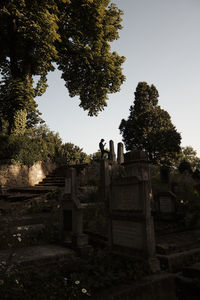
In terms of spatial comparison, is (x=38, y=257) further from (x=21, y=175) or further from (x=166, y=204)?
(x=21, y=175)

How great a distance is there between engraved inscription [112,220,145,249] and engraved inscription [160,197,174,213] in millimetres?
4694

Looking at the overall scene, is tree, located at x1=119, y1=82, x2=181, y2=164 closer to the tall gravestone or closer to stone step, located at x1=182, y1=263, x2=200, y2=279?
the tall gravestone

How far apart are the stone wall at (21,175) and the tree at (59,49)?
135 inches

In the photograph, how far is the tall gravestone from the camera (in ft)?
16.4

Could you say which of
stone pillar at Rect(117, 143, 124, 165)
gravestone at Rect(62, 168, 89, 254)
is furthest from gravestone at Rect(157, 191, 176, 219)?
stone pillar at Rect(117, 143, 124, 165)

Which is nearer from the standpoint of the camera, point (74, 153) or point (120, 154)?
point (120, 154)

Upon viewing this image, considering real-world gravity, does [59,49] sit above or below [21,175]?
above

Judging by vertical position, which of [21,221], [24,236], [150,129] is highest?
[150,129]

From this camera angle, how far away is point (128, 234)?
5.43 m

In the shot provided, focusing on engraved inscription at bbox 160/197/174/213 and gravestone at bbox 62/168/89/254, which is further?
engraved inscription at bbox 160/197/174/213

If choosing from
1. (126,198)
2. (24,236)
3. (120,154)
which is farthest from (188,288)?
(120,154)

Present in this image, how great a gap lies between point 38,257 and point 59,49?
1749cm

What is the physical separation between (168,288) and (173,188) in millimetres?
7461

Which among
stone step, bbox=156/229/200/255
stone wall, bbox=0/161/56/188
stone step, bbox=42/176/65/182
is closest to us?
stone step, bbox=156/229/200/255
